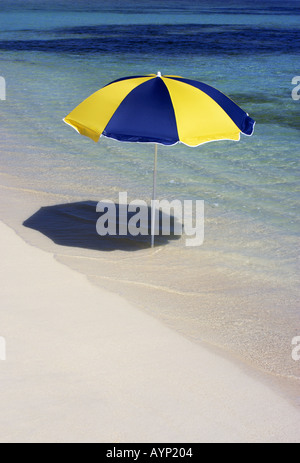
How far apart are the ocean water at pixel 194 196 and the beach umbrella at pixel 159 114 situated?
1.24m

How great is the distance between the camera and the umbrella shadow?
243 inches

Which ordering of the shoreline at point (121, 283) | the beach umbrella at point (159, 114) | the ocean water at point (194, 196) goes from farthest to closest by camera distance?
the beach umbrella at point (159, 114), the ocean water at point (194, 196), the shoreline at point (121, 283)

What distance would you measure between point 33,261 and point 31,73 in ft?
44.4

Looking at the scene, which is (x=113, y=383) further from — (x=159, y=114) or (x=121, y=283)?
(x=159, y=114)

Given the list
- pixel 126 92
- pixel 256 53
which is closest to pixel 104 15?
pixel 256 53

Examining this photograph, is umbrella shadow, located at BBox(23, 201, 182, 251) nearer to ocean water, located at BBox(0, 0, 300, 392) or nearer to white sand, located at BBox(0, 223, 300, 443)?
ocean water, located at BBox(0, 0, 300, 392)

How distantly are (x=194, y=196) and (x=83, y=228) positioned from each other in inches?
A: 74.5

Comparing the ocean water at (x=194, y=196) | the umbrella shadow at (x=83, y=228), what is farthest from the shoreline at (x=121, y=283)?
the umbrella shadow at (x=83, y=228)

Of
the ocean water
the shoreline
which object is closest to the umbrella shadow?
the ocean water

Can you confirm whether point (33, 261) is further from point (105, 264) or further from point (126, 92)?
point (126, 92)

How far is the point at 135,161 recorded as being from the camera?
950cm

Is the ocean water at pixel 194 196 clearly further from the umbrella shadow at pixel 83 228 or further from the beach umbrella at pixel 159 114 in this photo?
the beach umbrella at pixel 159 114

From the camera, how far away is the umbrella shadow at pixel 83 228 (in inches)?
243
